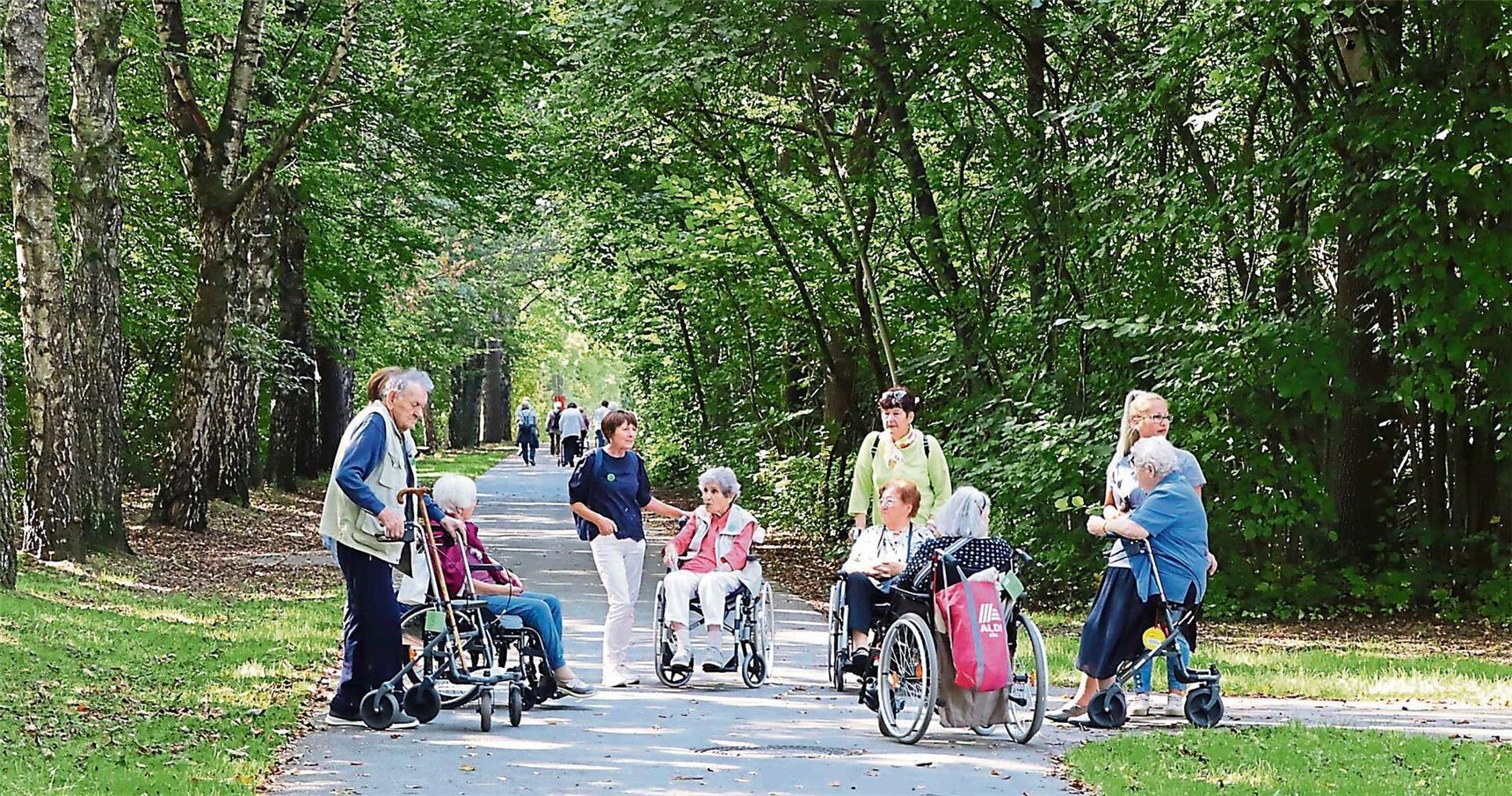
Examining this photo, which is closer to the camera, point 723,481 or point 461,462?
point 723,481

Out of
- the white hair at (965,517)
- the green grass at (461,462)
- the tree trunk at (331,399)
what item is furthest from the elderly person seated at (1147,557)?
the green grass at (461,462)

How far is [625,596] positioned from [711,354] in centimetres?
2332

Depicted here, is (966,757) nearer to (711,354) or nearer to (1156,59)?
(1156,59)

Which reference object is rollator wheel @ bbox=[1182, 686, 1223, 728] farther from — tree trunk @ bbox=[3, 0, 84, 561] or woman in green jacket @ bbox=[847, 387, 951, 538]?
tree trunk @ bbox=[3, 0, 84, 561]

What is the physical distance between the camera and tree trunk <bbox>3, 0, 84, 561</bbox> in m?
15.5

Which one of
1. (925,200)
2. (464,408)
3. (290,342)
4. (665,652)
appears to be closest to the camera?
(665,652)

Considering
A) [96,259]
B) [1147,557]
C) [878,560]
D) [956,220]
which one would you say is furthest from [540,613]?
[96,259]

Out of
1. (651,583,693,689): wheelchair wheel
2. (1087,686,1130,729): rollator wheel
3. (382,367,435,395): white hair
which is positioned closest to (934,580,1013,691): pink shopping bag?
(1087,686,1130,729): rollator wheel

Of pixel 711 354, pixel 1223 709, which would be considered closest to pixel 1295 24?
pixel 1223 709

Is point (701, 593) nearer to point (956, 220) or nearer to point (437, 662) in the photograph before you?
point (437, 662)

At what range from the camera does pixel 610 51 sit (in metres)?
18.0

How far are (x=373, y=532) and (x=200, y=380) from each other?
13355 millimetres

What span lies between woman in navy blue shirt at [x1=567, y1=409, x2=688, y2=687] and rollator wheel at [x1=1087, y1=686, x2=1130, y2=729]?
301 centimetres

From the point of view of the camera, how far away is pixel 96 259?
17.6 metres
